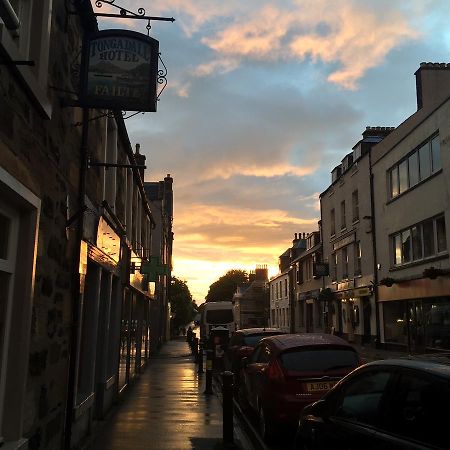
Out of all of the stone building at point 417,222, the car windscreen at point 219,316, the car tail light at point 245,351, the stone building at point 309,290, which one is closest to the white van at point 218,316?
the car windscreen at point 219,316

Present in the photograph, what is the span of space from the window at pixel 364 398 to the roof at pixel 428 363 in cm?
11

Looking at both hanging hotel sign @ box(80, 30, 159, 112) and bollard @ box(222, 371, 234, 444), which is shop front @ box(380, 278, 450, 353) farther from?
hanging hotel sign @ box(80, 30, 159, 112)

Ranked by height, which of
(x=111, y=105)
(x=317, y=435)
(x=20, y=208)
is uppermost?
(x=111, y=105)

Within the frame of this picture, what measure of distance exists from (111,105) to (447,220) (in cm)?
1524

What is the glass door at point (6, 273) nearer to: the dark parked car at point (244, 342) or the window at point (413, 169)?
the dark parked car at point (244, 342)

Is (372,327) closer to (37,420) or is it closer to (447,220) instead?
(447,220)

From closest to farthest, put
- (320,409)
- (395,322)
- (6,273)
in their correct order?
(6,273)
(320,409)
(395,322)

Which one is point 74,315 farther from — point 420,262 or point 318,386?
point 420,262

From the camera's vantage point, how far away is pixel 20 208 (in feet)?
15.7

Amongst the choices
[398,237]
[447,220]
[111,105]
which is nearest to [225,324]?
[398,237]

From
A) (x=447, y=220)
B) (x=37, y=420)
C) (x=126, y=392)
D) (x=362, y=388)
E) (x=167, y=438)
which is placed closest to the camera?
(x=362, y=388)

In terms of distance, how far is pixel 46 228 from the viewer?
5.41 m

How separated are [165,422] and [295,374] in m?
2.75

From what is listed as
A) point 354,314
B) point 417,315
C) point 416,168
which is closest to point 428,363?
point 417,315
